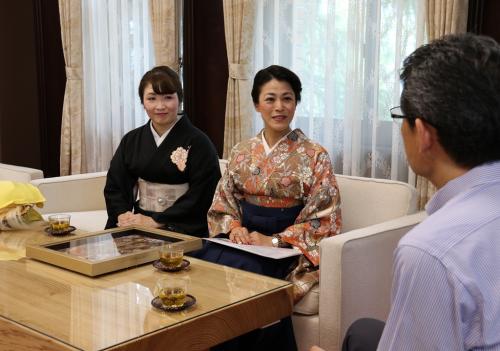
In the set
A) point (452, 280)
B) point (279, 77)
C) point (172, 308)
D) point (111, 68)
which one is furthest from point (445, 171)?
point (111, 68)

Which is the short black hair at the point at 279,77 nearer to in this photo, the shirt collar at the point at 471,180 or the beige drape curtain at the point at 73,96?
the shirt collar at the point at 471,180

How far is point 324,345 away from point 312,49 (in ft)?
6.32

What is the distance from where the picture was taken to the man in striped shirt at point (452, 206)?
38.9 inches

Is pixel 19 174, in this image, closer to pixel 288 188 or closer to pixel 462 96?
pixel 288 188

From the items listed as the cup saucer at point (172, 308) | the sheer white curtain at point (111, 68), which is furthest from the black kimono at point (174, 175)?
the sheer white curtain at point (111, 68)

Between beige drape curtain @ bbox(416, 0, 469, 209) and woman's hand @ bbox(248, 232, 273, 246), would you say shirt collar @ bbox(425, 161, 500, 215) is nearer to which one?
woman's hand @ bbox(248, 232, 273, 246)

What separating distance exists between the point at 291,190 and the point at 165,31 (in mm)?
2164

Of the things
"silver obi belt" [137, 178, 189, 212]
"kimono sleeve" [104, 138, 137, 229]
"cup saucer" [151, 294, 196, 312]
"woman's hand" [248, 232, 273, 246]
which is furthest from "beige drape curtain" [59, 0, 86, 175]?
"cup saucer" [151, 294, 196, 312]

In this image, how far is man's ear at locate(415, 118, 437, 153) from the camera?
1.09 meters

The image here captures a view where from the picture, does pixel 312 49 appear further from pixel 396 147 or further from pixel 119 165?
pixel 119 165

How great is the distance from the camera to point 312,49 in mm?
3770

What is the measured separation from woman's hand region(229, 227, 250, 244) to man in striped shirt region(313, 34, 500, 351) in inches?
65.0

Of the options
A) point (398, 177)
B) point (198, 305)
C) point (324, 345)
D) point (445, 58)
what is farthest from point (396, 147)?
point (445, 58)

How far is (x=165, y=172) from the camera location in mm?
3285
